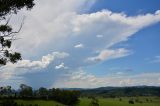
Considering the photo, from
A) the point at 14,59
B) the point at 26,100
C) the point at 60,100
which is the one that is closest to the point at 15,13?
the point at 14,59

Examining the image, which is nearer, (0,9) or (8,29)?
(0,9)

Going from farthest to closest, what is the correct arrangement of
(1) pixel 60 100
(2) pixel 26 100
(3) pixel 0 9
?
(1) pixel 60 100, (2) pixel 26 100, (3) pixel 0 9

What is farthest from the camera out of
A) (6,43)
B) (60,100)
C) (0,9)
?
(60,100)

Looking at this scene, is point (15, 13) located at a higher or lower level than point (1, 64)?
higher

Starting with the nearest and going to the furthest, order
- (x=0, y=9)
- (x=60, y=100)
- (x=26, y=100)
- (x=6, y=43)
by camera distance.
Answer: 1. (x=0, y=9)
2. (x=6, y=43)
3. (x=26, y=100)
4. (x=60, y=100)

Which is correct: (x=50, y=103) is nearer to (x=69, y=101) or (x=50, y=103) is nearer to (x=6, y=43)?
(x=69, y=101)

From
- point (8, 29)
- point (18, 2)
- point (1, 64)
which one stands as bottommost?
point (1, 64)

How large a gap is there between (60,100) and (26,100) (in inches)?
1073

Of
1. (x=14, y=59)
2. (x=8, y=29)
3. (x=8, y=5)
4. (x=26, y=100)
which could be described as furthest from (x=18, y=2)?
(x=26, y=100)

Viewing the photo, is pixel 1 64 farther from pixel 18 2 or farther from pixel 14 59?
pixel 18 2

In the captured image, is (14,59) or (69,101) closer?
(14,59)

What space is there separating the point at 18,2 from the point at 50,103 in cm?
14556

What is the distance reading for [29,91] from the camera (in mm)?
199875

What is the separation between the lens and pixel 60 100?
193500mm
